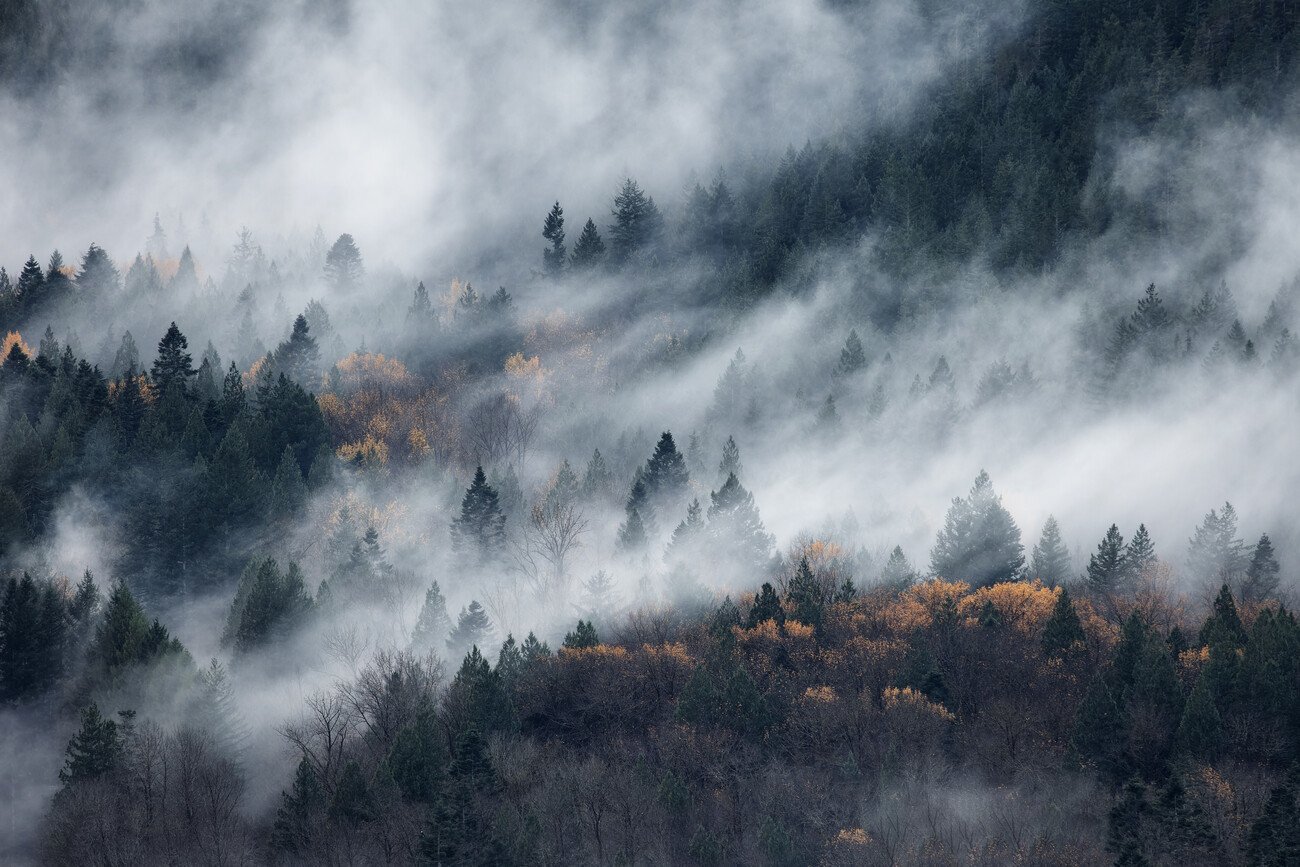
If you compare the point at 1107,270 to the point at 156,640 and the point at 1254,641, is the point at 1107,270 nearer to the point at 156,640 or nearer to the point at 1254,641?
the point at 1254,641

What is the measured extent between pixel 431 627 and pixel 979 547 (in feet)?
143

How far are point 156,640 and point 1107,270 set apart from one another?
4955 inches

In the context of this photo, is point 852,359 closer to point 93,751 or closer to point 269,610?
point 269,610

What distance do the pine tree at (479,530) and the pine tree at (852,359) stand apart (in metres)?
55.9

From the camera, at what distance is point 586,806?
6550 cm

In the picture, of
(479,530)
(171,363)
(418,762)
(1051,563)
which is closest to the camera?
(418,762)

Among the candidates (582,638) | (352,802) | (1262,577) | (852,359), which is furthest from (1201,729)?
(852,359)

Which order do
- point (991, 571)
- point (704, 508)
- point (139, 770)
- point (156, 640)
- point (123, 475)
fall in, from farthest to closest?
point (704, 508), point (123, 475), point (991, 571), point (156, 640), point (139, 770)

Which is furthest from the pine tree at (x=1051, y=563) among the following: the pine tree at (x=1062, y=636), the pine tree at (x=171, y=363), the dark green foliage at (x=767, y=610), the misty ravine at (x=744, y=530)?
the pine tree at (x=171, y=363)

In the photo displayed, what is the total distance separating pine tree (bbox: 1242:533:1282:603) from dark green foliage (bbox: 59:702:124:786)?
3127 inches

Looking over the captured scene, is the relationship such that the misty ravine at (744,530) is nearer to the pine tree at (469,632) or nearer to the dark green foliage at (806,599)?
the dark green foliage at (806,599)

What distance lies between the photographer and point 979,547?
98312 millimetres

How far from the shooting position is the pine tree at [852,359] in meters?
151

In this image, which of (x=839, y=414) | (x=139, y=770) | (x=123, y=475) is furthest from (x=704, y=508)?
(x=139, y=770)
